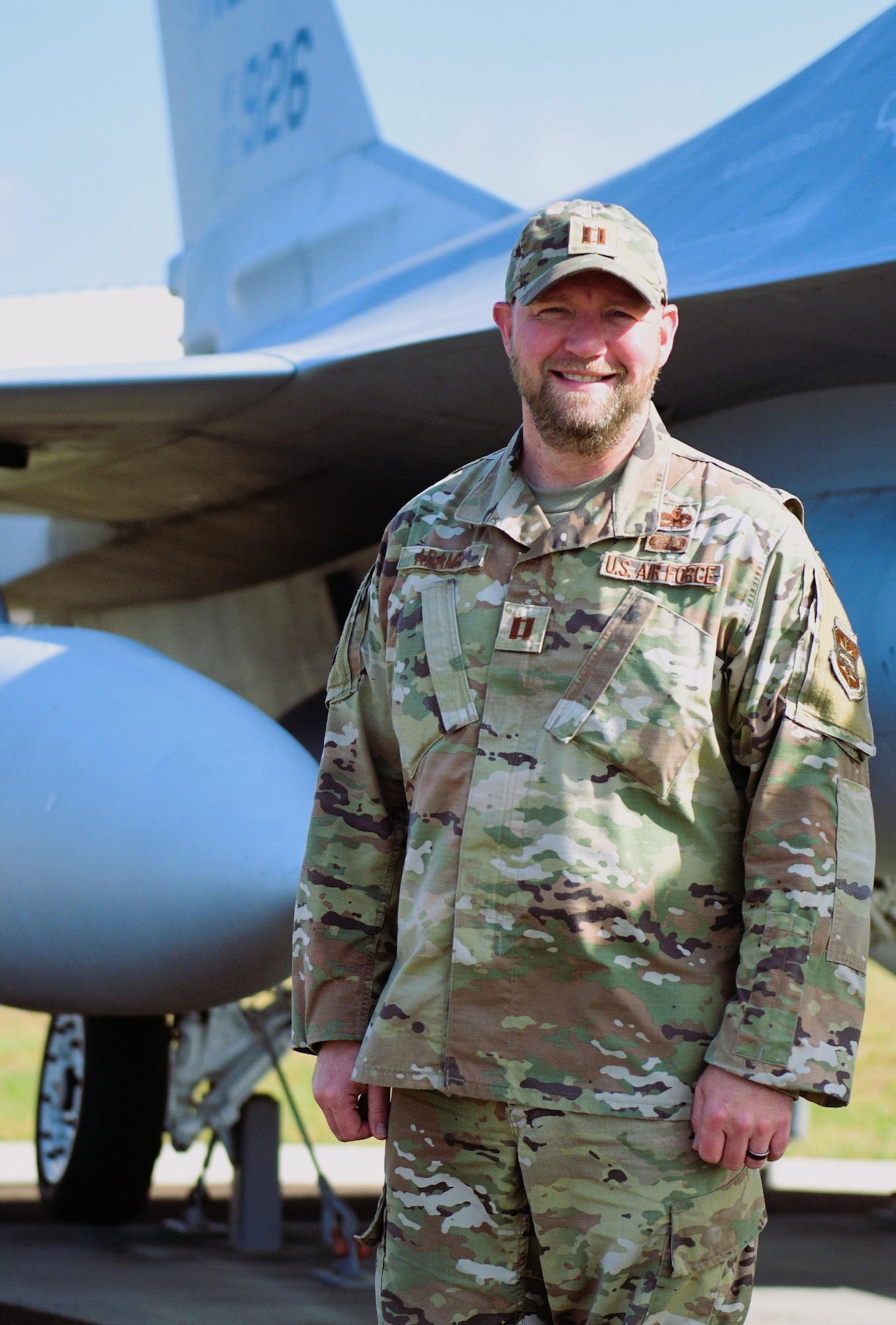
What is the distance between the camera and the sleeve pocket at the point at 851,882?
1754mm

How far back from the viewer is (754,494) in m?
1.91

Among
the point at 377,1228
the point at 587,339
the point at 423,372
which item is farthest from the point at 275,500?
the point at 377,1228

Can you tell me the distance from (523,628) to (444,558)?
0.16 meters

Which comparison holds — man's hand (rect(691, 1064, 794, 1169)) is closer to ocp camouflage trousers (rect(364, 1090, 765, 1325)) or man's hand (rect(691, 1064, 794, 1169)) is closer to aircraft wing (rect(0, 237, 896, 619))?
ocp camouflage trousers (rect(364, 1090, 765, 1325))

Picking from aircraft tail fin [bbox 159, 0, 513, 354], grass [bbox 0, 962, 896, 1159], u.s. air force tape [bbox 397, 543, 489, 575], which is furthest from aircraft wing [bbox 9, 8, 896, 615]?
grass [bbox 0, 962, 896, 1159]

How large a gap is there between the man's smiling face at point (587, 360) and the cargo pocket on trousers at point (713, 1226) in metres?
0.87

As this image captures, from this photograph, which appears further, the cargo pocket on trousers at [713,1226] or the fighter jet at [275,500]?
the fighter jet at [275,500]

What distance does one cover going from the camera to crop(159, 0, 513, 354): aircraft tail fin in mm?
6816

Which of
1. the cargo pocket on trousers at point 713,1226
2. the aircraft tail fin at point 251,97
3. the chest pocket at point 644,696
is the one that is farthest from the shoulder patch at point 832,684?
the aircraft tail fin at point 251,97

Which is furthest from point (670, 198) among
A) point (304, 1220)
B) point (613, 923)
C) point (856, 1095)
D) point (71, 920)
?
point (856, 1095)

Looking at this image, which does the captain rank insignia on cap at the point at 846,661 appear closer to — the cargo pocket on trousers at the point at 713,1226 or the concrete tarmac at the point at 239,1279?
the cargo pocket on trousers at the point at 713,1226

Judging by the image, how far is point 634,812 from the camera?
5.98ft

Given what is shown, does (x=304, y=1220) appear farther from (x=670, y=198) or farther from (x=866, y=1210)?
(x=670, y=198)

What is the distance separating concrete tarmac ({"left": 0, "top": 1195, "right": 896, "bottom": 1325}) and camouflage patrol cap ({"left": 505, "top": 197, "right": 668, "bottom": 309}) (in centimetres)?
289
